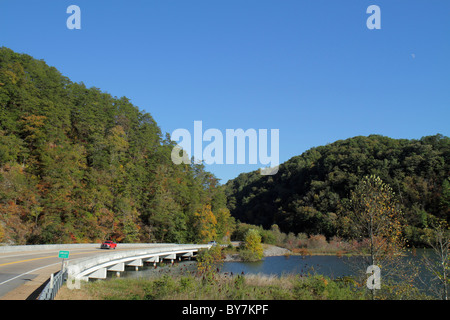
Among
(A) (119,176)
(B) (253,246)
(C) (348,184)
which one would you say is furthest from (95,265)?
(C) (348,184)

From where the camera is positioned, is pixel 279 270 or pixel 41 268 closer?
pixel 41 268

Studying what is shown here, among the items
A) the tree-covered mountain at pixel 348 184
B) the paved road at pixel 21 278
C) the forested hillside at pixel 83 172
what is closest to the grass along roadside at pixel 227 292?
the paved road at pixel 21 278

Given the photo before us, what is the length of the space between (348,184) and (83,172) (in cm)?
7989

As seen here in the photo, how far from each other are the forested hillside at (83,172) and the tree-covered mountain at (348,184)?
120ft

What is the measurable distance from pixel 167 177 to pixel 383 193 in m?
59.8

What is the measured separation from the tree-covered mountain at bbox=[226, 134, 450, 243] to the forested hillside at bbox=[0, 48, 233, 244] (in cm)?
3660

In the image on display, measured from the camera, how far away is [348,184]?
330 ft

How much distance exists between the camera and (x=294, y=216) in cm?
11056

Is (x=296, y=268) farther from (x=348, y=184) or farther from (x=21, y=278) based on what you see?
(x=348, y=184)

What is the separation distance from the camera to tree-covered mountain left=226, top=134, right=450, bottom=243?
81625 mm

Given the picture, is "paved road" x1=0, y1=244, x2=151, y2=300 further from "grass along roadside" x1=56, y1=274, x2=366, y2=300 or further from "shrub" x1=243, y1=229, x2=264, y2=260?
"shrub" x1=243, y1=229, x2=264, y2=260

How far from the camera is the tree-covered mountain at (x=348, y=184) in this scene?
81.6 metres

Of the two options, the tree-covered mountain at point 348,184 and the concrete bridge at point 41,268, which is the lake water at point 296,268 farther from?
the tree-covered mountain at point 348,184

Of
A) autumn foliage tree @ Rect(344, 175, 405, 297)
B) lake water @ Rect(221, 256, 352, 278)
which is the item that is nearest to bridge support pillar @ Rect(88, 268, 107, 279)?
lake water @ Rect(221, 256, 352, 278)
